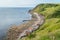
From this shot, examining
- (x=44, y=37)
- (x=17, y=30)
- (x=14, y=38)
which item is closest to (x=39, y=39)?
(x=44, y=37)

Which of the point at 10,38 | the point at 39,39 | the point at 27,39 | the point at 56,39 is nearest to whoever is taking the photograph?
the point at 56,39

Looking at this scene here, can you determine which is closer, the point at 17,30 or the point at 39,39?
the point at 39,39

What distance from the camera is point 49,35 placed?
40.7m

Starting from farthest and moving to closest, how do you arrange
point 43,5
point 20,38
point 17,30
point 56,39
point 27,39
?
point 43,5, point 17,30, point 20,38, point 27,39, point 56,39

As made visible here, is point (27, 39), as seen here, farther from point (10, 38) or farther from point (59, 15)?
point (59, 15)

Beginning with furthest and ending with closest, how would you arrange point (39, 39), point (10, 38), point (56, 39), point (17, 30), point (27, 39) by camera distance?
point (17, 30)
point (10, 38)
point (27, 39)
point (39, 39)
point (56, 39)

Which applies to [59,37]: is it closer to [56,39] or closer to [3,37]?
[56,39]

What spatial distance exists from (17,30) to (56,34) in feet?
64.6

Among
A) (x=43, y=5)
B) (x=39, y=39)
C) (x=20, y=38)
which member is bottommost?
(x=43, y=5)

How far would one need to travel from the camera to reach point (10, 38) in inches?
2121

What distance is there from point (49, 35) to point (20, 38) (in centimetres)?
987

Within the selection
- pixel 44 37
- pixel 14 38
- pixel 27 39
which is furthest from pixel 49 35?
pixel 14 38

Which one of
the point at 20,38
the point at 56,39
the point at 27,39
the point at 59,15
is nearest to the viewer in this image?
the point at 56,39

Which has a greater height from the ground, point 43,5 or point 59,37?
point 59,37
